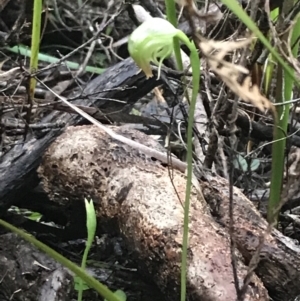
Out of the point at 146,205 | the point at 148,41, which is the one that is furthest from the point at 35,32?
the point at 148,41

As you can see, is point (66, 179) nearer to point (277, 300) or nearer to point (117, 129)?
point (117, 129)

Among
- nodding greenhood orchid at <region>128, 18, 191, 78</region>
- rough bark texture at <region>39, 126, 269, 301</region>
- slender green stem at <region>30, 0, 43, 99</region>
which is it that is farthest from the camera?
slender green stem at <region>30, 0, 43, 99</region>

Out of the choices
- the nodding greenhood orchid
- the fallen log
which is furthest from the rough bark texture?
the nodding greenhood orchid

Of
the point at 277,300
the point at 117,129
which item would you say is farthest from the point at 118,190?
the point at 277,300

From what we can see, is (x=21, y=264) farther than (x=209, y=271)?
Yes

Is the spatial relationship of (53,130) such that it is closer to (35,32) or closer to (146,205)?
(35,32)

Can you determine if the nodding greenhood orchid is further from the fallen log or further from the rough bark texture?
the fallen log

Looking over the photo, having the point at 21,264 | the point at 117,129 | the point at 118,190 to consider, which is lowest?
the point at 21,264

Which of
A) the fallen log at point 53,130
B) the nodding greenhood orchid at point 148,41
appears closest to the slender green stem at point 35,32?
the fallen log at point 53,130
